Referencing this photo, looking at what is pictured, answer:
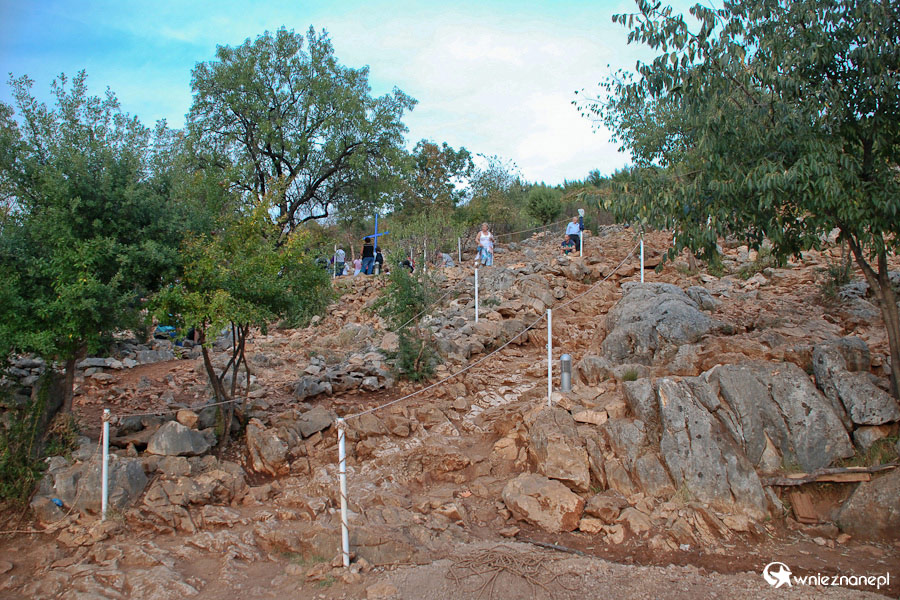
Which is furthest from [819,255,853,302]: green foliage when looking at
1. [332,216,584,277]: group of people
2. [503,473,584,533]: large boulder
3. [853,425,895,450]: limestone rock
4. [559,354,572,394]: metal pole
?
[332,216,584,277]: group of people

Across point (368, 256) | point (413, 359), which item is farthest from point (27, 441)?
point (368, 256)

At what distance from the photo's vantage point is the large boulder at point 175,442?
24.0ft

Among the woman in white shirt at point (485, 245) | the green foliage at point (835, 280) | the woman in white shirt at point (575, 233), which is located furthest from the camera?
the woman in white shirt at point (575, 233)

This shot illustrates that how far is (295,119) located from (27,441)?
14.4m

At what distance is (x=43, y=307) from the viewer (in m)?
6.71

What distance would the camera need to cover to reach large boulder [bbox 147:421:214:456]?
24.0 feet

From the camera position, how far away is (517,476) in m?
7.00

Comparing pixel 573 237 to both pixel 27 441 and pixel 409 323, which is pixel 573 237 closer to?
pixel 409 323

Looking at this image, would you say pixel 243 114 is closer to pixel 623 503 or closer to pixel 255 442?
pixel 255 442

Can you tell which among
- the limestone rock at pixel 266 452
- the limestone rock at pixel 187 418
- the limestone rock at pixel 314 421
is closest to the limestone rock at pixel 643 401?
the limestone rock at pixel 314 421

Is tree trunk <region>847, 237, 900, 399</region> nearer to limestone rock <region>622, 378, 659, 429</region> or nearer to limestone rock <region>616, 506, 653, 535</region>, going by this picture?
limestone rock <region>622, 378, 659, 429</region>

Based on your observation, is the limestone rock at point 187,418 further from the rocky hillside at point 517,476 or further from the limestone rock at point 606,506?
the limestone rock at point 606,506

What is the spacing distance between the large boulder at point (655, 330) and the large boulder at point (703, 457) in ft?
7.00

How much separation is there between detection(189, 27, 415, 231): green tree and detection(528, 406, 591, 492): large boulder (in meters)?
12.7
